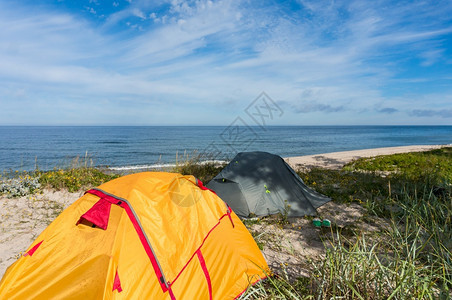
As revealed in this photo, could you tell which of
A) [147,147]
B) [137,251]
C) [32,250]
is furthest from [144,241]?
[147,147]

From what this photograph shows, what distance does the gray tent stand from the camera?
690 centimetres

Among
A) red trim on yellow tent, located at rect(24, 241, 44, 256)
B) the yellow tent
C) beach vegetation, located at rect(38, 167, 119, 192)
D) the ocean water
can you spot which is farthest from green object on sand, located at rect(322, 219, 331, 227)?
beach vegetation, located at rect(38, 167, 119, 192)

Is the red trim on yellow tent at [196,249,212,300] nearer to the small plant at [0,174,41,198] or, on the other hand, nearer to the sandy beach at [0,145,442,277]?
the sandy beach at [0,145,442,277]

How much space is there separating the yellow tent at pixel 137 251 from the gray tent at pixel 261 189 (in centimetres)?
286

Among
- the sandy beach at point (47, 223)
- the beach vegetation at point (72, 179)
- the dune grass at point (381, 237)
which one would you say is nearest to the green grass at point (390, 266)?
the dune grass at point (381, 237)

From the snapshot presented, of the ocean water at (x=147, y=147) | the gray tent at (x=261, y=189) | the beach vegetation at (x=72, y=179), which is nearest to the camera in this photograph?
the gray tent at (x=261, y=189)

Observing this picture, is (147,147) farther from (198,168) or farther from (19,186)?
(19,186)

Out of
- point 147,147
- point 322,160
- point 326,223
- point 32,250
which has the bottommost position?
point 147,147

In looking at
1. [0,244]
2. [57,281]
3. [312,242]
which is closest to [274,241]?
[312,242]

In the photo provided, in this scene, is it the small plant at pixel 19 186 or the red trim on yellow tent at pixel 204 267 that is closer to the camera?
the red trim on yellow tent at pixel 204 267

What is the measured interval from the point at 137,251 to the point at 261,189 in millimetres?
4343

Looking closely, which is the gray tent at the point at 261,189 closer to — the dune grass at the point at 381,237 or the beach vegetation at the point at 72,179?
the dune grass at the point at 381,237

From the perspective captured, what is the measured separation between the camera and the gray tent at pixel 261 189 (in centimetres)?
690

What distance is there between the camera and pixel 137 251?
3.12 meters
